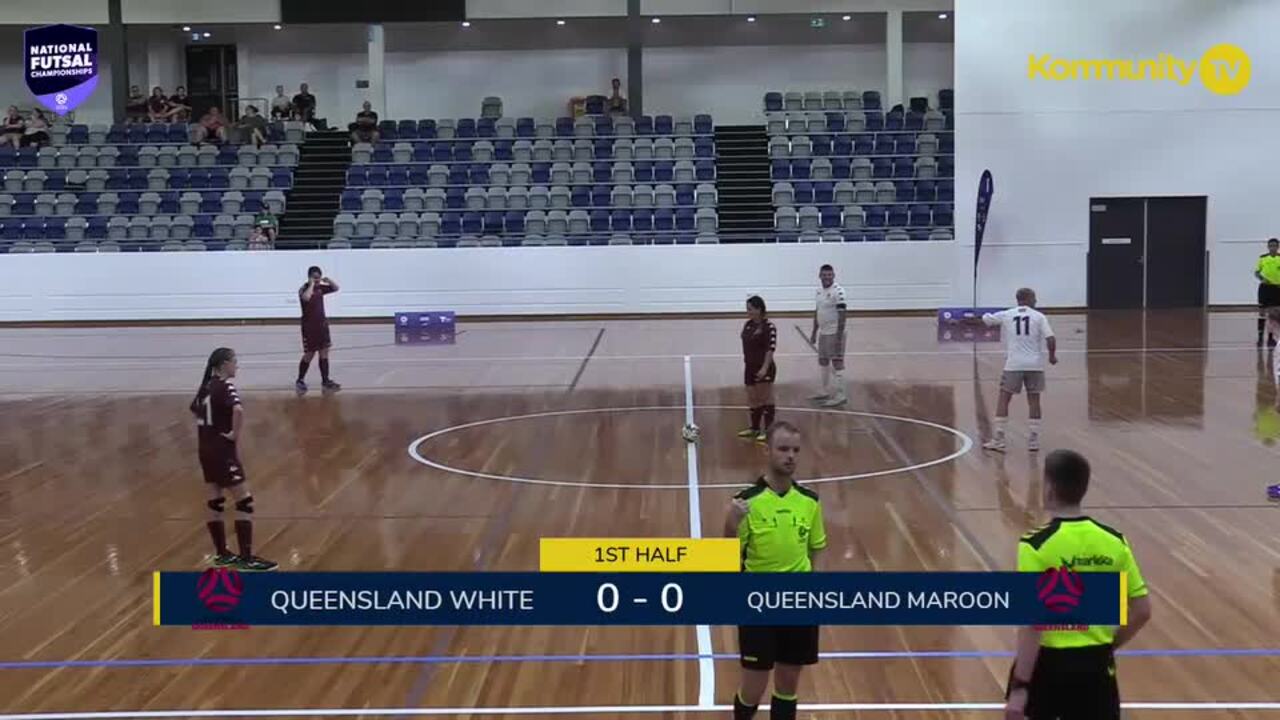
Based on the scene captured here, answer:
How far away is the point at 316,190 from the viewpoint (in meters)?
32.8

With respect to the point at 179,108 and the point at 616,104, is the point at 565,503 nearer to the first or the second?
the point at 616,104

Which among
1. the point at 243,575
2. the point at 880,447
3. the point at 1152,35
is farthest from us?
the point at 1152,35

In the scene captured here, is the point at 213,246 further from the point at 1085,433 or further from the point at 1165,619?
the point at 1165,619

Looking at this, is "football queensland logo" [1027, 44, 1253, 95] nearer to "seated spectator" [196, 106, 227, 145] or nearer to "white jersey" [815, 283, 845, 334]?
"white jersey" [815, 283, 845, 334]

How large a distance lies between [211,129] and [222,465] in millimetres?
27975

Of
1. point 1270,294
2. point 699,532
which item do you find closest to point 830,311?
point 699,532

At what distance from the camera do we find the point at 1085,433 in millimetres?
13641

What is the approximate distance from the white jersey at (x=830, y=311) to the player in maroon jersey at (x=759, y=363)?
1992 mm

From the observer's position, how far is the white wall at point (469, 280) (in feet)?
97.9

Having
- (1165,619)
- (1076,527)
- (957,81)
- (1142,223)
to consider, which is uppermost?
(957,81)

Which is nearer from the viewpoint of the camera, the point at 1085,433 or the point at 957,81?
the point at 1085,433

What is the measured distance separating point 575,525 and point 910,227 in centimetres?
2226

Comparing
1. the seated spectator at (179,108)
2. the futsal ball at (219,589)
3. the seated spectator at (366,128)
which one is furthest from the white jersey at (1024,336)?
the seated spectator at (179,108)

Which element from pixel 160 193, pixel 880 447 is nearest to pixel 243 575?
pixel 880 447
